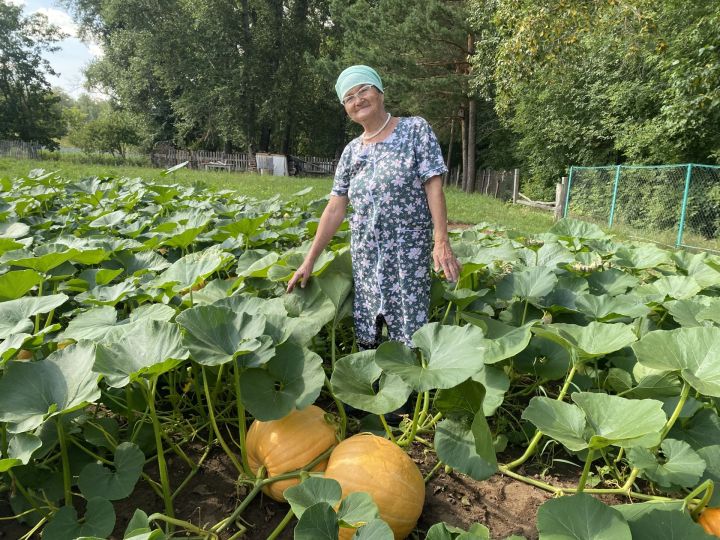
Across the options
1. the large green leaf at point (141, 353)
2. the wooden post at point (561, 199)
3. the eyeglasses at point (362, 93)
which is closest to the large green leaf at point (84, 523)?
A: the large green leaf at point (141, 353)

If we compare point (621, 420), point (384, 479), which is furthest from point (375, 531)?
point (621, 420)

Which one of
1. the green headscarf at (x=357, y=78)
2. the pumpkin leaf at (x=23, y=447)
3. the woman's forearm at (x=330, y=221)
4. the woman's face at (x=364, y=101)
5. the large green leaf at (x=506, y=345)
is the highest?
the green headscarf at (x=357, y=78)

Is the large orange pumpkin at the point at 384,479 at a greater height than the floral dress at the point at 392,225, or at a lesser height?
lesser

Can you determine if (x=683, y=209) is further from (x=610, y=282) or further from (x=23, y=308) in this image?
(x=23, y=308)

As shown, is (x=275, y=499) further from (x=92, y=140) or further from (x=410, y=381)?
(x=92, y=140)

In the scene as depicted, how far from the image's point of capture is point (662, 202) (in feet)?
32.7

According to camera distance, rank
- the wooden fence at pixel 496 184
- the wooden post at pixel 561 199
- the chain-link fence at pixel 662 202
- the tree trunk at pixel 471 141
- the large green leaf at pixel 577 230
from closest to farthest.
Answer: the large green leaf at pixel 577 230 → the chain-link fence at pixel 662 202 → the wooden post at pixel 561 199 → the tree trunk at pixel 471 141 → the wooden fence at pixel 496 184

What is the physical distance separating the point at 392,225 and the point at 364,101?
1.70 ft

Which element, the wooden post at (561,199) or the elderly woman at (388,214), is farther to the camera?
the wooden post at (561,199)

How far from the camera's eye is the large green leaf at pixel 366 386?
4.57 feet

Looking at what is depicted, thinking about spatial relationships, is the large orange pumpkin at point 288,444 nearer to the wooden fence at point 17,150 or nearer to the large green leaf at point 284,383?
the large green leaf at point 284,383

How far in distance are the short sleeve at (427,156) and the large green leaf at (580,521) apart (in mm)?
1284

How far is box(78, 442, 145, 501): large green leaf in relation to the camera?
51.7 inches

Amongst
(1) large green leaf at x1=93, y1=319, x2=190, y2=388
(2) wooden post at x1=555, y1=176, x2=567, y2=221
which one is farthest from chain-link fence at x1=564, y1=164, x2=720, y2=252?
(1) large green leaf at x1=93, y1=319, x2=190, y2=388
